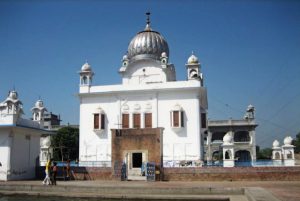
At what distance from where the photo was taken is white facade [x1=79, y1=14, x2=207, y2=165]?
85.9ft

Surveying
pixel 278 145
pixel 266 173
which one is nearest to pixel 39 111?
pixel 266 173

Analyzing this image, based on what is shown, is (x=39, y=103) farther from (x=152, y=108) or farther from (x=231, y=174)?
(x=231, y=174)

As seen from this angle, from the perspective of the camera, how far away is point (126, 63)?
31.8 meters

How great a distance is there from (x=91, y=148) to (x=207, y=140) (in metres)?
23.9

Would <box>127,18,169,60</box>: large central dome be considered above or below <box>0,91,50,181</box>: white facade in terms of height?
above

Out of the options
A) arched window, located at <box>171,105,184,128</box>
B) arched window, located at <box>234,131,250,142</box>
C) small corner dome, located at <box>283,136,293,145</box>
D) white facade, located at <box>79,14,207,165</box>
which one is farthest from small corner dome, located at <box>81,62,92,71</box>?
arched window, located at <box>234,131,250,142</box>

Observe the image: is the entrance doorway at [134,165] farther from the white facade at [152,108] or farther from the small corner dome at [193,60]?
the small corner dome at [193,60]

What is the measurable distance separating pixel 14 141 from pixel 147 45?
52.8ft

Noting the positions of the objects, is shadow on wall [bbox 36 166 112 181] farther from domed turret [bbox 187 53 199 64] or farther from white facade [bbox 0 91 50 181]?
domed turret [bbox 187 53 199 64]

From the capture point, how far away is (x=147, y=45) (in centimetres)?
3206

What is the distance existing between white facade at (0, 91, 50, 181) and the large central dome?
526 inches

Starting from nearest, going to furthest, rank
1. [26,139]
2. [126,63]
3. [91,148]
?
[26,139] < [91,148] < [126,63]

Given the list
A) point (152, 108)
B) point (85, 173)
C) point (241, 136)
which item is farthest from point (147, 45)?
point (241, 136)

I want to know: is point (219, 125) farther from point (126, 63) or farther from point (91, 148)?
point (91, 148)
